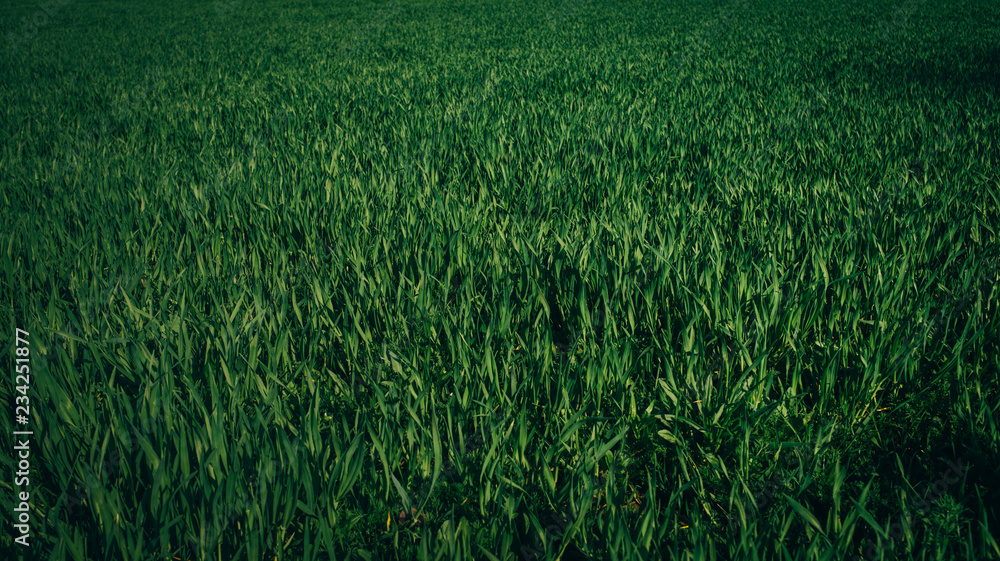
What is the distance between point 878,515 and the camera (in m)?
1.08

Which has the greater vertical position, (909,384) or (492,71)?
(492,71)

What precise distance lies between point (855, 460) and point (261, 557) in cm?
130

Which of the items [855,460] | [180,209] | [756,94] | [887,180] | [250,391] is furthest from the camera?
[756,94]

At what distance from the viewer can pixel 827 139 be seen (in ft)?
10.6

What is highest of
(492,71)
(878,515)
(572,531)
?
(492,71)

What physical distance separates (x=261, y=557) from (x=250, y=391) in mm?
497

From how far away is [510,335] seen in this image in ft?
5.01

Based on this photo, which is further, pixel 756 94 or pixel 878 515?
pixel 756 94

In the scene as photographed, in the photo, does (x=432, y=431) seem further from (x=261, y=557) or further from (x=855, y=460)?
(x=855, y=460)

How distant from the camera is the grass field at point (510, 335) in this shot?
1.00m

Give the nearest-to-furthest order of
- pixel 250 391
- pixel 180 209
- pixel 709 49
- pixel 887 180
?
pixel 250 391
pixel 180 209
pixel 887 180
pixel 709 49

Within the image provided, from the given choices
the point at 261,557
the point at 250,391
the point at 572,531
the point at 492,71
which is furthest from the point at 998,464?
the point at 492,71

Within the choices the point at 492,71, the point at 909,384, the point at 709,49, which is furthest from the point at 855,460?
the point at 709,49

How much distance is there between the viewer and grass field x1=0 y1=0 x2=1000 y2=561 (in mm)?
1000
